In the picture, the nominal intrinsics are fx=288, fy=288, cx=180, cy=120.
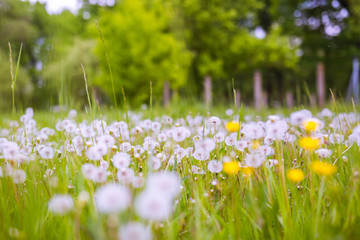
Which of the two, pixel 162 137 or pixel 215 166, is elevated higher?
pixel 162 137

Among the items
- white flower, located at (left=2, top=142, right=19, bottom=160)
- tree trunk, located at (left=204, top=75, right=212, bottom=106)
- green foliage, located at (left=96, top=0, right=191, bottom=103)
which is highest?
green foliage, located at (left=96, top=0, right=191, bottom=103)

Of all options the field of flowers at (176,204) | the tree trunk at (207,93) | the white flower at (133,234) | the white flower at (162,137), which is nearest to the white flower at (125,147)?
the field of flowers at (176,204)

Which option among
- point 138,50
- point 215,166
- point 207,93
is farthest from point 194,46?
point 215,166

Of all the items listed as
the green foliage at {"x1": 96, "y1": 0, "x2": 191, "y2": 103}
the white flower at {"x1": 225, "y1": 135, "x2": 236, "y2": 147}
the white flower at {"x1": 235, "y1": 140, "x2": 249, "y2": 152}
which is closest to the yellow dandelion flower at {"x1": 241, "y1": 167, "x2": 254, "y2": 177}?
the white flower at {"x1": 235, "y1": 140, "x2": 249, "y2": 152}

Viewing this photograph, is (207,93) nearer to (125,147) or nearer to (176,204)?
(125,147)

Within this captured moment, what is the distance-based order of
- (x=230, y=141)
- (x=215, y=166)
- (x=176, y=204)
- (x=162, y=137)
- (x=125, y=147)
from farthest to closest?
1. (x=162, y=137)
2. (x=230, y=141)
3. (x=125, y=147)
4. (x=215, y=166)
5. (x=176, y=204)

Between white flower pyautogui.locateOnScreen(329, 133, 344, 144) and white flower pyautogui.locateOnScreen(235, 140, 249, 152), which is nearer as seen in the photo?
white flower pyautogui.locateOnScreen(235, 140, 249, 152)

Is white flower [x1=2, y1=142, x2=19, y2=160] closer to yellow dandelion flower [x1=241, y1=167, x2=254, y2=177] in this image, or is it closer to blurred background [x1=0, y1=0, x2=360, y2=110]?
yellow dandelion flower [x1=241, y1=167, x2=254, y2=177]

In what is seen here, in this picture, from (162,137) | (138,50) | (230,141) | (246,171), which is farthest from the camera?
(138,50)

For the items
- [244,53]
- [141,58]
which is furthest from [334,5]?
[141,58]

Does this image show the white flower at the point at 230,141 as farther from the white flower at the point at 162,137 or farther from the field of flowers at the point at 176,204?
the white flower at the point at 162,137

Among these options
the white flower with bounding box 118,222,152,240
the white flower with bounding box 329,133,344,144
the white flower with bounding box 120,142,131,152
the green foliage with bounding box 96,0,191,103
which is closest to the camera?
the white flower with bounding box 118,222,152,240

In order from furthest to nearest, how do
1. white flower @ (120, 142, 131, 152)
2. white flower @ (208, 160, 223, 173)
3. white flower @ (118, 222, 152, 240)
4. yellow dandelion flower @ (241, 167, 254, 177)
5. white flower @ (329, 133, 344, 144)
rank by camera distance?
1. white flower @ (329, 133, 344, 144)
2. white flower @ (120, 142, 131, 152)
3. white flower @ (208, 160, 223, 173)
4. yellow dandelion flower @ (241, 167, 254, 177)
5. white flower @ (118, 222, 152, 240)

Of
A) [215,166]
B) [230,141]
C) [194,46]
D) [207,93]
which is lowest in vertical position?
[215,166]
